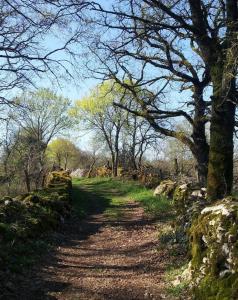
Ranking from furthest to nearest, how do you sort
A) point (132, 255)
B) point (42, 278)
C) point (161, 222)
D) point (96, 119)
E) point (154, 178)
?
point (96, 119) < point (154, 178) < point (161, 222) < point (132, 255) < point (42, 278)

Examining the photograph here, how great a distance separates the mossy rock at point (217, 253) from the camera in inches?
239

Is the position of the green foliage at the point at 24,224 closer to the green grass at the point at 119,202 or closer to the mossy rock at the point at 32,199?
the mossy rock at the point at 32,199

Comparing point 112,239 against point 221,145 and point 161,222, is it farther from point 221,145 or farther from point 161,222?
point 221,145

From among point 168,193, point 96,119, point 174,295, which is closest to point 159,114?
point 168,193

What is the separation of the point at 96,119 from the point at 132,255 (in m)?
36.7

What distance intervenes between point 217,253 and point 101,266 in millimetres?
3512

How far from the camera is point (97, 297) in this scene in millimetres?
7207

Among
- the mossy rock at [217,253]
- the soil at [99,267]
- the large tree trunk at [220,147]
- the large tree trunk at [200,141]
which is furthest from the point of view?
the large tree trunk at [200,141]

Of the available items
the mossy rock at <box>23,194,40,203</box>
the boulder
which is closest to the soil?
the mossy rock at <box>23,194,40,203</box>

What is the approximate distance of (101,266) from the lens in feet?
30.8

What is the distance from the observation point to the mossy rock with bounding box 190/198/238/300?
6.06 metres

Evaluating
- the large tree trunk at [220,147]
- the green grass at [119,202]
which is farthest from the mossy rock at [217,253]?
the green grass at [119,202]

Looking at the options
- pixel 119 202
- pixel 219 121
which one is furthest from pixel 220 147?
pixel 119 202

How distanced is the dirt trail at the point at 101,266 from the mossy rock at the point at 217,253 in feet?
2.93
